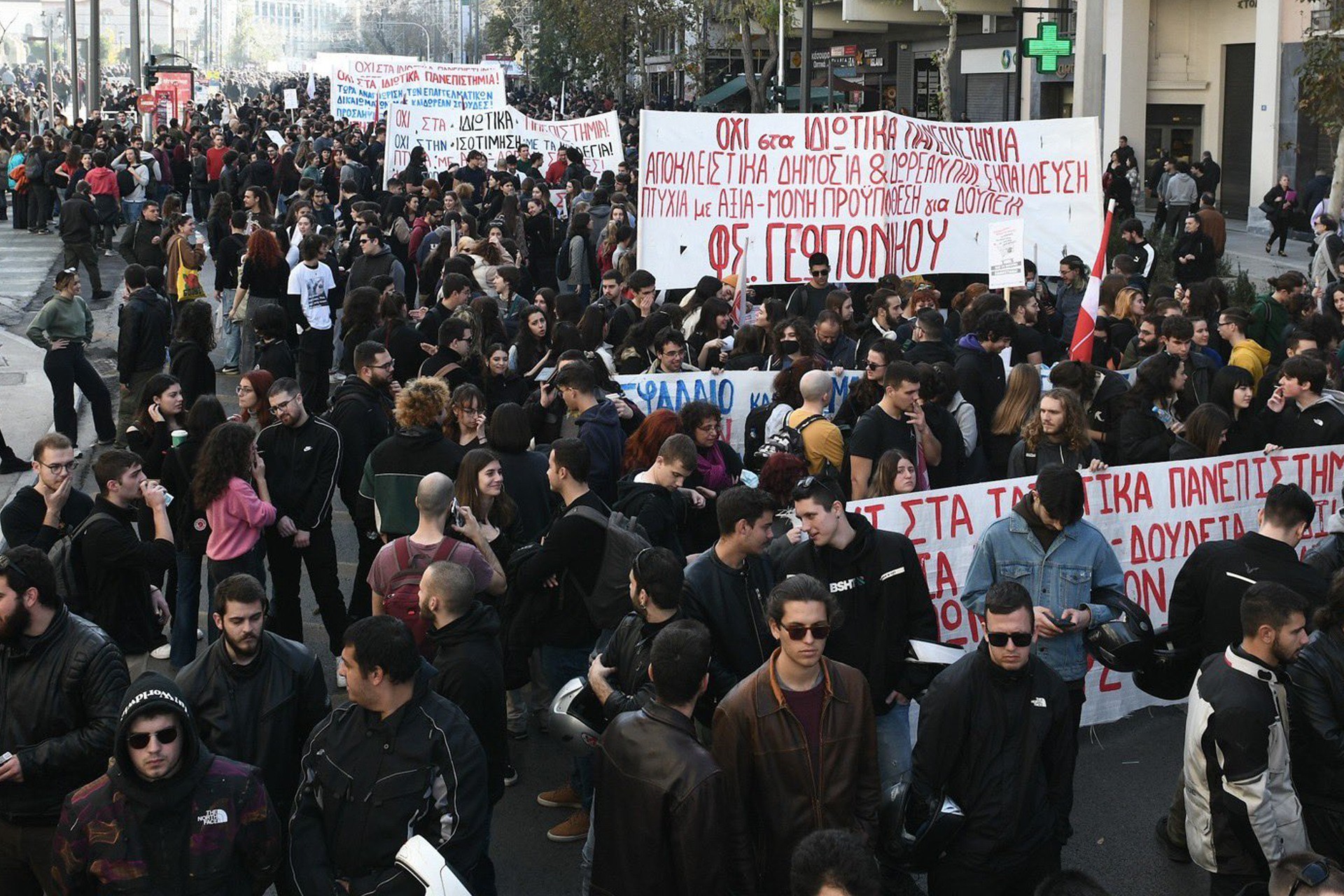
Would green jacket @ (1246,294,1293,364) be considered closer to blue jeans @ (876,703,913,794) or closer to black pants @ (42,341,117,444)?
blue jeans @ (876,703,913,794)

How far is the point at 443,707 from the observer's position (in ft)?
16.0

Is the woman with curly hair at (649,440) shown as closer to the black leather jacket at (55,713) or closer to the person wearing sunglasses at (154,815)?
the black leather jacket at (55,713)

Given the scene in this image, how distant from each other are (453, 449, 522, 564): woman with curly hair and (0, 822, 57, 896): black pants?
2.35m

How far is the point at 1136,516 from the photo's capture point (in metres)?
8.30

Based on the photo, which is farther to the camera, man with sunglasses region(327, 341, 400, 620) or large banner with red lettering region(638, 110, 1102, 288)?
large banner with red lettering region(638, 110, 1102, 288)

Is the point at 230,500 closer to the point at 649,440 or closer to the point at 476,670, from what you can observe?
the point at 649,440

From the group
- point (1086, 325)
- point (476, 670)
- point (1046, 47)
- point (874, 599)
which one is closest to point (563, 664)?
point (476, 670)

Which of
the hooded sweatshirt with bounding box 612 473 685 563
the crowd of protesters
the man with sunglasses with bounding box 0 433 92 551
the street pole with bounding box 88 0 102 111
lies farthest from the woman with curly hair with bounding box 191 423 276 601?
the street pole with bounding box 88 0 102 111

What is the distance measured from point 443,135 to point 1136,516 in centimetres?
1917

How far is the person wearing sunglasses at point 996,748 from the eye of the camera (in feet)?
16.6

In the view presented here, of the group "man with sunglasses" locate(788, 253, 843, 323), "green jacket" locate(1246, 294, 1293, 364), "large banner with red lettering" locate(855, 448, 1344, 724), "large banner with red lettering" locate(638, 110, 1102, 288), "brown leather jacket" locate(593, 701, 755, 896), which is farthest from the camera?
"large banner with red lettering" locate(638, 110, 1102, 288)

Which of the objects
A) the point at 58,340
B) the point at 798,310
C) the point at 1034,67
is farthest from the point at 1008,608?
the point at 1034,67

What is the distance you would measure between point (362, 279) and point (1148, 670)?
9.90 m

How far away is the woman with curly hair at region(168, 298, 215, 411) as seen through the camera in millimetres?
10891
